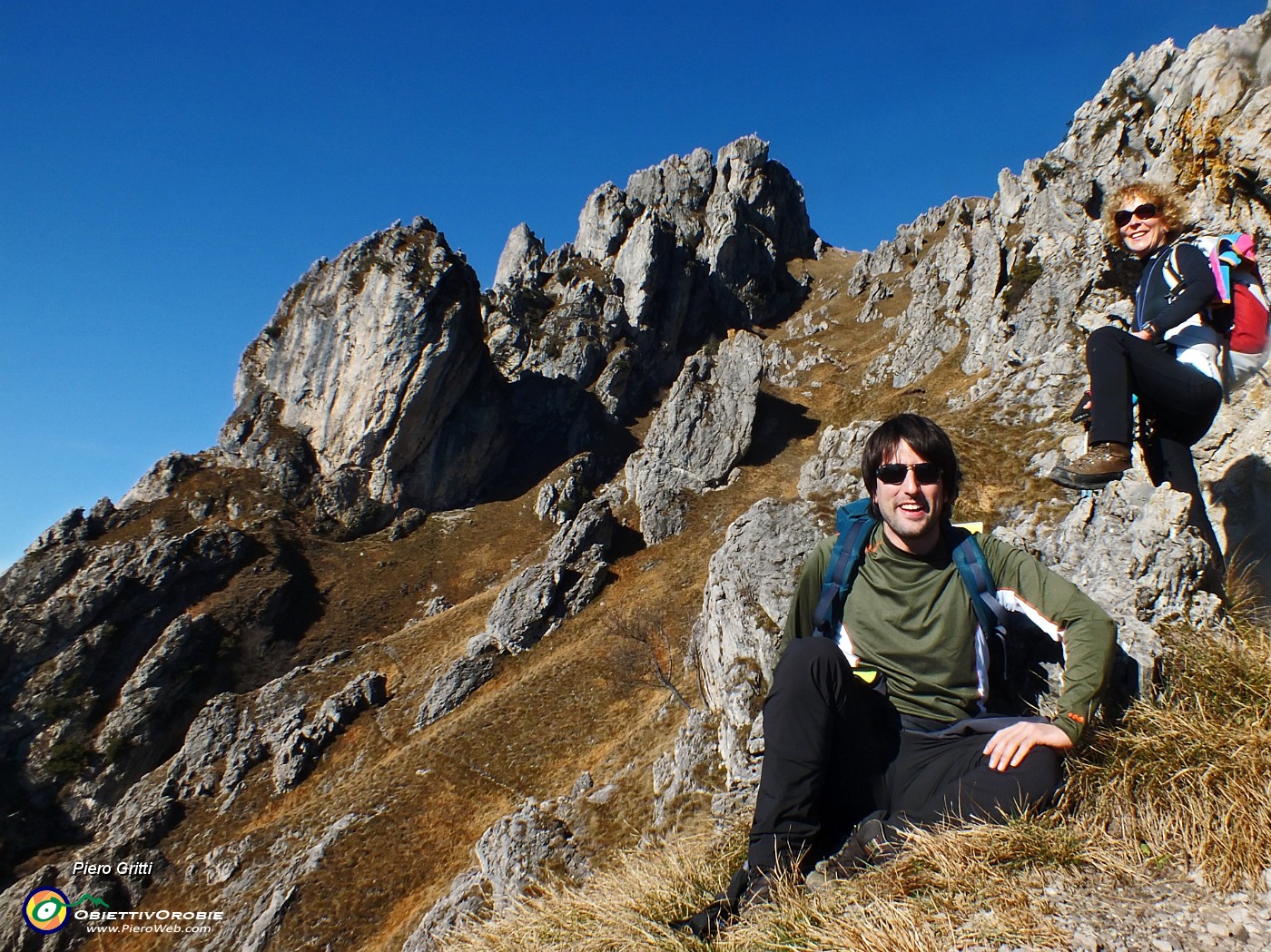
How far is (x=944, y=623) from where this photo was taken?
375 centimetres

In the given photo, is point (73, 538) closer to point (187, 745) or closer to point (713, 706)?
point (187, 745)

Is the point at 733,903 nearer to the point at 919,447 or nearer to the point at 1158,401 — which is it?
the point at 919,447

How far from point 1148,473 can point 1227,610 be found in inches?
62.4

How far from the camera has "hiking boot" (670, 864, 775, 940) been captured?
358 centimetres

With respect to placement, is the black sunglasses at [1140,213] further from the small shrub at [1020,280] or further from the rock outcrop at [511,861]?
the small shrub at [1020,280]

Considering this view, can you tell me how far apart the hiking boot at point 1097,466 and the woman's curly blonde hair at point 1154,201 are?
1985 mm

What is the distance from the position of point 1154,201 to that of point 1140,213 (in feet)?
0.51

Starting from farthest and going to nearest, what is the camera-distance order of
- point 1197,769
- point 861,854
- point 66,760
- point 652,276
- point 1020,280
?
point 652,276, point 66,760, point 1020,280, point 861,854, point 1197,769

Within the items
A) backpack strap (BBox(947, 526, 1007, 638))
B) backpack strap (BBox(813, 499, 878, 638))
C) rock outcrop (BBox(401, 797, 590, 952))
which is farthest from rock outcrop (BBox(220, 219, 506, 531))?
backpack strap (BBox(947, 526, 1007, 638))

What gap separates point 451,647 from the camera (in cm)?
3744

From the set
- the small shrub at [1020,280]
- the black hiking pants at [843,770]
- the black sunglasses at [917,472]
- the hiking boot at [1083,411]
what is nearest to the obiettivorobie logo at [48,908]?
the black hiking pants at [843,770]

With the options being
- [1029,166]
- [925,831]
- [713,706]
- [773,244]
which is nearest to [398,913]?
[713,706]

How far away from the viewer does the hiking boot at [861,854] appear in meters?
3.49

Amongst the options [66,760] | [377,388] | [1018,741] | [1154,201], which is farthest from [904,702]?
[377,388]
